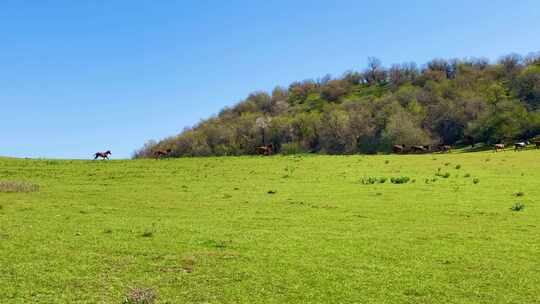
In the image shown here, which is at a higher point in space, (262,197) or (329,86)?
(329,86)

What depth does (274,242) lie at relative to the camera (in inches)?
501

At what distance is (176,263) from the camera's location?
34.7 feet

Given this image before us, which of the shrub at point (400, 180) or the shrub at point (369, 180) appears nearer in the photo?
the shrub at point (369, 180)

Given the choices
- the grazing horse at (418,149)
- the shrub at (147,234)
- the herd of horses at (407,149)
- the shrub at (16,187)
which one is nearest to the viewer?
the shrub at (147,234)

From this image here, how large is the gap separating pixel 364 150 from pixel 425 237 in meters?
74.6

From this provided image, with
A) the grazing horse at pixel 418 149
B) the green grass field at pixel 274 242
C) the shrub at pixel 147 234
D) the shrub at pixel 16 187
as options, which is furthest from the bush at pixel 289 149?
the shrub at pixel 147 234

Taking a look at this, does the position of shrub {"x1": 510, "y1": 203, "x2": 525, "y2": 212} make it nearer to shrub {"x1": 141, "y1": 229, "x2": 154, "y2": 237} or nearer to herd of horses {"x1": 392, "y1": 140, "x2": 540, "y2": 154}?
shrub {"x1": 141, "y1": 229, "x2": 154, "y2": 237}

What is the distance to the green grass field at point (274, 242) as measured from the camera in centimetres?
896

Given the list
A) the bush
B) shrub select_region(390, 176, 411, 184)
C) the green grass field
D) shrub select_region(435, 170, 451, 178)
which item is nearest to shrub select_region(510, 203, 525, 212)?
the green grass field

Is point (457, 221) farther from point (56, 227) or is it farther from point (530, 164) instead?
A: point (530, 164)

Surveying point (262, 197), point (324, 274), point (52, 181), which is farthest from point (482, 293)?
point (52, 181)

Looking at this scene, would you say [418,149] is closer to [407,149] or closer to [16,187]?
[407,149]

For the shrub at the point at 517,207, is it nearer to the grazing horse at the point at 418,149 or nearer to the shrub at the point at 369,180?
the shrub at the point at 369,180

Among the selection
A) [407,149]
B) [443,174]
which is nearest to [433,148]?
[407,149]
